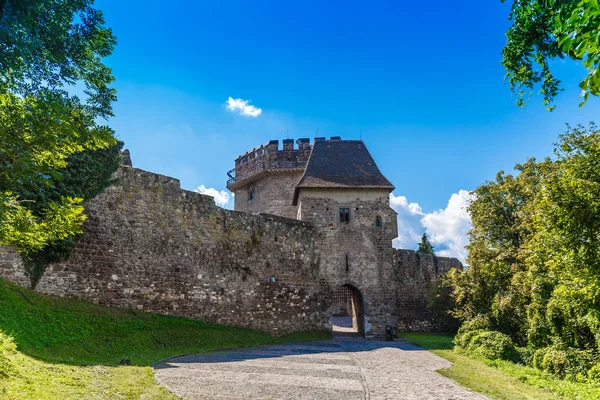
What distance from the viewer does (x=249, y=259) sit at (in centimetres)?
2041

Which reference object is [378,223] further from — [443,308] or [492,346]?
[492,346]

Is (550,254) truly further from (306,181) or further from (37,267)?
(37,267)

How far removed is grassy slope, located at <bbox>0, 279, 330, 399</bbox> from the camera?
7234 millimetres

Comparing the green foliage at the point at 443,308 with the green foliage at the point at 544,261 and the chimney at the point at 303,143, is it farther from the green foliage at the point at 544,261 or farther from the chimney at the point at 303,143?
the chimney at the point at 303,143

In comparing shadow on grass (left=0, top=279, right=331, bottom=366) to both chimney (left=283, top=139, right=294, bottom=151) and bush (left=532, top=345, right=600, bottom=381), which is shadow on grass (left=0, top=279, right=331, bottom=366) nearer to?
bush (left=532, top=345, right=600, bottom=381)

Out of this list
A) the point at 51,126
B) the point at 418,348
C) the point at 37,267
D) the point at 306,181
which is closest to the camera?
the point at 51,126

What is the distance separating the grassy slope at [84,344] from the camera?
723 cm

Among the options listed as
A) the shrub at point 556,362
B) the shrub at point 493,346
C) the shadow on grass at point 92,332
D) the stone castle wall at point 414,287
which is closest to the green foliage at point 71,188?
the shadow on grass at point 92,332

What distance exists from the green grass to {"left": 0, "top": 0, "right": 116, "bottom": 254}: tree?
10.2m

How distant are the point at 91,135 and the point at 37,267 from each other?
8.51 metres

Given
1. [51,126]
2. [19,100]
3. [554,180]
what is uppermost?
[554,180]

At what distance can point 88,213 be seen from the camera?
14.3 m

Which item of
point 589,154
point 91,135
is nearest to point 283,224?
point 589,154

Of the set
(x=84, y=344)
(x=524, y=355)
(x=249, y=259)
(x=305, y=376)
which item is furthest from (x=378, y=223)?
(x=84, y=344)
